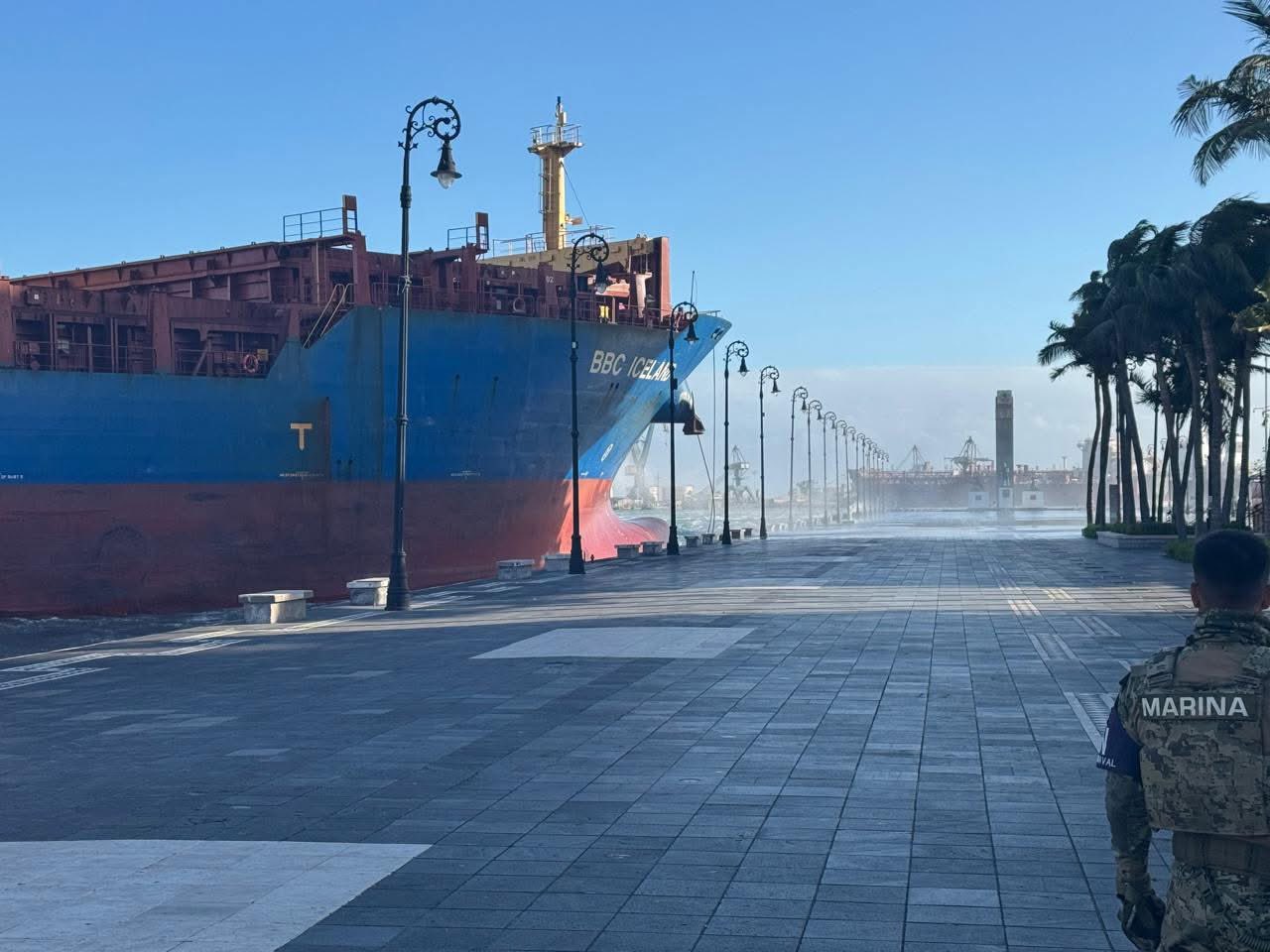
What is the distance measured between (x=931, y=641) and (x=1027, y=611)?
210 inches

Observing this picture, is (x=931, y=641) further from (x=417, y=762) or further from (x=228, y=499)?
(x=228, y=499)

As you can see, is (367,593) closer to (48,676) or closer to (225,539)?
(48,676)

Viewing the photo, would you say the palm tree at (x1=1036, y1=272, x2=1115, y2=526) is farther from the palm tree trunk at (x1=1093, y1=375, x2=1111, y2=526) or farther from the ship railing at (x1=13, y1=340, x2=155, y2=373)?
the ship railing at (x1=13, y1=340, x2=155, y2=373)

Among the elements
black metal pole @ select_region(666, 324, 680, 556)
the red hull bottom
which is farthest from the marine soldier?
black metal pole @ select_region(666, 324, 680, 556)

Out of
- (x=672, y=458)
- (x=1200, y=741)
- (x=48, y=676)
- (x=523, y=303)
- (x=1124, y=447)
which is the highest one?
(x=523, y=303)

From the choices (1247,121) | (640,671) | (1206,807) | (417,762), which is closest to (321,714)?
(417,762)

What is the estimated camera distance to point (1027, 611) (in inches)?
896

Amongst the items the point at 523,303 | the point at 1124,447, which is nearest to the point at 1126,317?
the point at 1124,447

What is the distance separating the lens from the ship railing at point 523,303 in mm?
45531

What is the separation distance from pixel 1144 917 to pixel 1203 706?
649 millimetres

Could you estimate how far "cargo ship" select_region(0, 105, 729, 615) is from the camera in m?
36.3

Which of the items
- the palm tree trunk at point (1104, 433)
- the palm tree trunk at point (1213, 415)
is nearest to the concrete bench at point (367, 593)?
the palm tree trunk at point (1213, 415)

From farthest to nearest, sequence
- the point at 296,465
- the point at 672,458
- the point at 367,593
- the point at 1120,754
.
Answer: the point at 672,458 → the point at 296,465 → the point at 367,593 → the point at 1120,754

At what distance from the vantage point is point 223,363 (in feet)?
135
